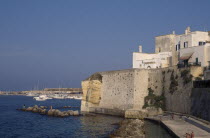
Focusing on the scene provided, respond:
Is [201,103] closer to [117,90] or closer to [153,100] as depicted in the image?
[153,100]

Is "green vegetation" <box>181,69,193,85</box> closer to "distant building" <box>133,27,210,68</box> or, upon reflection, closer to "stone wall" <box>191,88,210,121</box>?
"stone wall" <box>191,88,210,121</box>

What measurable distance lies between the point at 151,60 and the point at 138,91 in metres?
8.39

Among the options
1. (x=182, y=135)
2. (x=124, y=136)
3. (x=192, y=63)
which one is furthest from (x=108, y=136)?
(x=192, y=63)

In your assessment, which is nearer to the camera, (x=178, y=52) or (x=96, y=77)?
(x=178, y=52)

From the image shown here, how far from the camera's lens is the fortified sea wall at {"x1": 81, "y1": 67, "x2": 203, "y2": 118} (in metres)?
28.0

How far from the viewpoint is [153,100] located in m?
32.0

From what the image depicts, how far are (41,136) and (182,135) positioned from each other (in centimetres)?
1066

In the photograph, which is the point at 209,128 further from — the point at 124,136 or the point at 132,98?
the point at 132,98

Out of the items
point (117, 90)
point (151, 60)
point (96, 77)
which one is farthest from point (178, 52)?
point (96, 77)

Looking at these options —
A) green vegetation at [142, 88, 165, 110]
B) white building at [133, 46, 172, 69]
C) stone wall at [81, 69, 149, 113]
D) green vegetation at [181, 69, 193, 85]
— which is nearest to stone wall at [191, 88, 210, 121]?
green vegetation at [181, 69, 193, 85]

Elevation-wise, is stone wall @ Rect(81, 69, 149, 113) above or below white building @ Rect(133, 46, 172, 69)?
below

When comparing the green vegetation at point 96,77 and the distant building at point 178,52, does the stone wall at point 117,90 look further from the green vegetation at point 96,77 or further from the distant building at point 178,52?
the distant building at point 178,52

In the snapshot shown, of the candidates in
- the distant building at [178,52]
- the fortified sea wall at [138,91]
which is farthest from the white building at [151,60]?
the fortified sea wall at [138,91]

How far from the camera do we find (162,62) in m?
38.9
